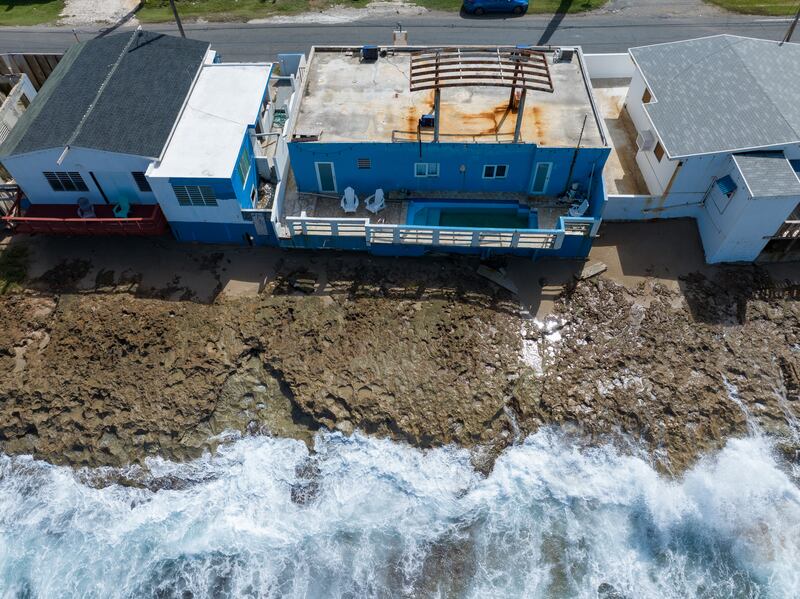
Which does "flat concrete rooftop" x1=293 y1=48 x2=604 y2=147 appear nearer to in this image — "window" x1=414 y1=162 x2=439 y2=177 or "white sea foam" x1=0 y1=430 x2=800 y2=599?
"window" x1=414 y1=162 x2=439 y2=177

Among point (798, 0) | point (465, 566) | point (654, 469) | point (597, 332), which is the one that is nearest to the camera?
point (465, 566)

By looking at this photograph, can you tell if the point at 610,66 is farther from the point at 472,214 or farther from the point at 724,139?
the point at 472,214

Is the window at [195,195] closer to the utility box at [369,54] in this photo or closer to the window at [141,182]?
the window at [141,182]

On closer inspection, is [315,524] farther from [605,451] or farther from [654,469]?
[654,469]

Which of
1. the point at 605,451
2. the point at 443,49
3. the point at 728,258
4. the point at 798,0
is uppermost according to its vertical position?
the point at 443,49

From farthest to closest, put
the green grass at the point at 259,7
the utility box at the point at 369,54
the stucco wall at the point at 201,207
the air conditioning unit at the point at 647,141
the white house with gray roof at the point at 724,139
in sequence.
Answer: the green grass at the point at 259,7, the utility box at the point at 369,54, the air conditioning unit at the point at 647,141, the white house with gray roof at the point at 724,139, the stucco wall at the point at 201,207

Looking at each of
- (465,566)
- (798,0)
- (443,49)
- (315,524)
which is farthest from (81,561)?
(798,0)

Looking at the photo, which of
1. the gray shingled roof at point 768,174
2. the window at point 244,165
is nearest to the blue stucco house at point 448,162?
the window at point 244,165
